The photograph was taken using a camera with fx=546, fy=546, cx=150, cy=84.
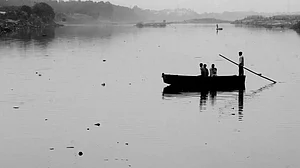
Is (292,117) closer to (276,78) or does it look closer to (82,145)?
(82,145)

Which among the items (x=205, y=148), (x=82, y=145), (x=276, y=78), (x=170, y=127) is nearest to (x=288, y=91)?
(x=276, y=78)

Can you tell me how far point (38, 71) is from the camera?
4328 cm

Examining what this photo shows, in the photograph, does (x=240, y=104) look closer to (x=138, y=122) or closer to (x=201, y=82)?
(x=201, y=82)

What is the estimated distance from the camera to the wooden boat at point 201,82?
3344 centimetres

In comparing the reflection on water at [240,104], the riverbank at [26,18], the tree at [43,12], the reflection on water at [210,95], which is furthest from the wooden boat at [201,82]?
the tree at [43,12]

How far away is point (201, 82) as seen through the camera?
3353cm

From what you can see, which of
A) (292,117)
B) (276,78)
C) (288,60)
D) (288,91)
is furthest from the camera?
(288,60)

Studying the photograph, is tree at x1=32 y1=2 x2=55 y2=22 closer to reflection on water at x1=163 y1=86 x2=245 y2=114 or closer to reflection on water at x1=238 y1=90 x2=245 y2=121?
reflection on water at x1=163 y1=86 x2=245 y2=114

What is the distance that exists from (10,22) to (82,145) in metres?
127

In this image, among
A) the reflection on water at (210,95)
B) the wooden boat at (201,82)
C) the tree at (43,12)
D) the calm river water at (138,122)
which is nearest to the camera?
the calm river water at (138,122)

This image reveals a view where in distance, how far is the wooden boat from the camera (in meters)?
33.4

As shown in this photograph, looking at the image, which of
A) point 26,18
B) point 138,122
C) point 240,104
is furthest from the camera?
point 26,18

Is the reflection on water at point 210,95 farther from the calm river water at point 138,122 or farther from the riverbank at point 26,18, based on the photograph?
the riverbank at point 26,18

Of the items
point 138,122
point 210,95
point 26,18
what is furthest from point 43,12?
point 138,122
